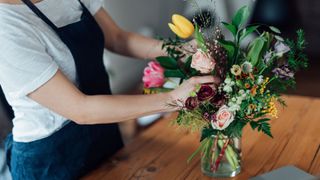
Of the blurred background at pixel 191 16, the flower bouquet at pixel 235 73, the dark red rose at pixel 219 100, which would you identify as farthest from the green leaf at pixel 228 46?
the blurred background at pixel 191 16

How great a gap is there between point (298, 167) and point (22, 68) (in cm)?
86

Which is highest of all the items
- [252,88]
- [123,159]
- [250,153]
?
[252,88]

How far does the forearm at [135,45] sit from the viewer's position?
5.68ft

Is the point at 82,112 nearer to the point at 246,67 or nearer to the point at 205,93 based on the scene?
the point at 205,93

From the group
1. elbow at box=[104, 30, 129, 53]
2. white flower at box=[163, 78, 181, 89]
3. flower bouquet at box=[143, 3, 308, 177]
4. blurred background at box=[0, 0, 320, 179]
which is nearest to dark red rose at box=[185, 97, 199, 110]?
flower bouquet at box=[143, 3, 308, 177]

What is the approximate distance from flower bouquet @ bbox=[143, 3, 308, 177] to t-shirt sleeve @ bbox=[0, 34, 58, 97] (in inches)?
13.6

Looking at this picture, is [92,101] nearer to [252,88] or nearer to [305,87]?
[252,88]

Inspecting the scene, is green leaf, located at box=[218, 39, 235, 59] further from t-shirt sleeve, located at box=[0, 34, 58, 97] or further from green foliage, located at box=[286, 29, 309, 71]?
t-shirt sleeve, located at box=[0, 34, 58, 97]

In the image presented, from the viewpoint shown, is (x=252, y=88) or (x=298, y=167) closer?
(x=252, y=88)

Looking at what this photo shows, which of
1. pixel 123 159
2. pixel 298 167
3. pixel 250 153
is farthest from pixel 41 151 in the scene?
pixel 298 167

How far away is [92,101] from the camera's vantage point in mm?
1311

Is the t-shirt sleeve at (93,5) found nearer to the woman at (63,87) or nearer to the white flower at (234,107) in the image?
the woman at (63,87)

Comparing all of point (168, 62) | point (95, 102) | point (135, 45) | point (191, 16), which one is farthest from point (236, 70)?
point (191, 16)

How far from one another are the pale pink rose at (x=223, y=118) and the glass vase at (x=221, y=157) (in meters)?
0.15
